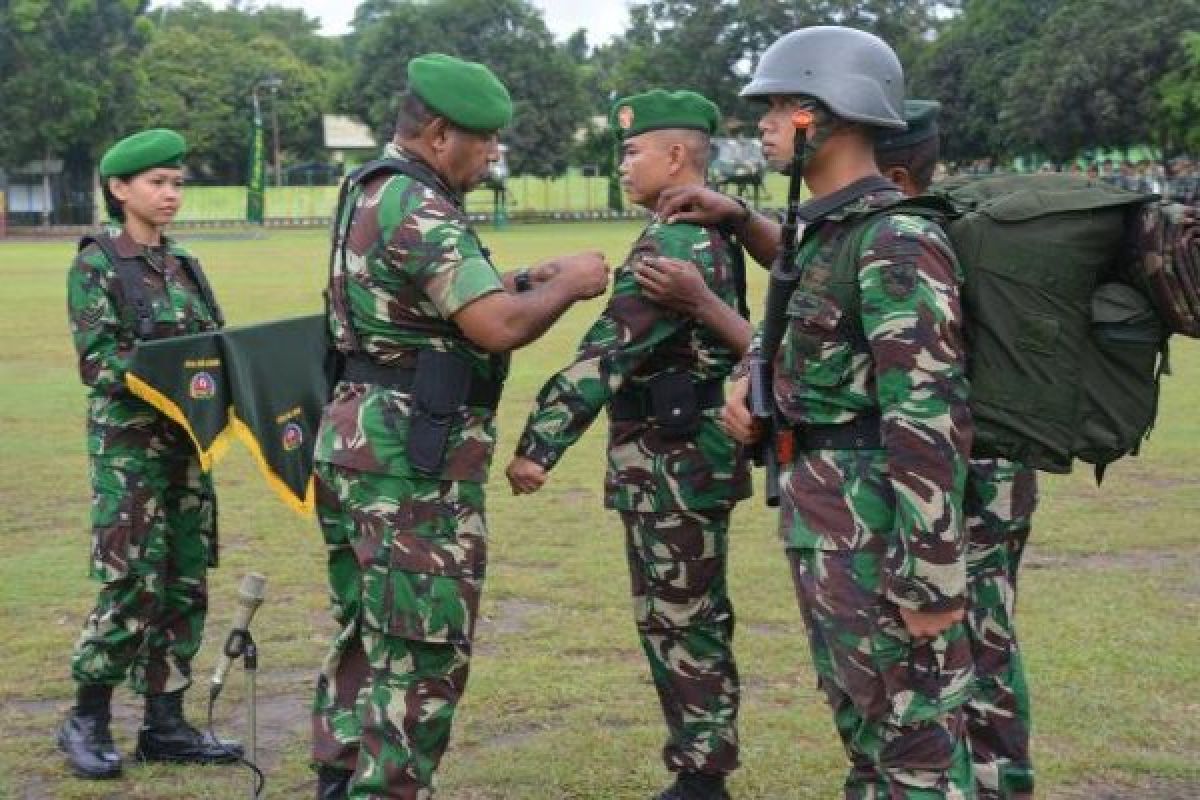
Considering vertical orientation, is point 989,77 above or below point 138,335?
above

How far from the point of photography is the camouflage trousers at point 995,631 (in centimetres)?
475

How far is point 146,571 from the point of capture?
564 centimetres

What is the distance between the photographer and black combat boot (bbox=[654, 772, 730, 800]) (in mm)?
5203

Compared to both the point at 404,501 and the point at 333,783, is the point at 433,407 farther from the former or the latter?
the point at 333,783

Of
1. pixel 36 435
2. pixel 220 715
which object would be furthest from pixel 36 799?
pixel 36 435

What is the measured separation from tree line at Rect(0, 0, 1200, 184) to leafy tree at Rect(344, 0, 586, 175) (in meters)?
0.09

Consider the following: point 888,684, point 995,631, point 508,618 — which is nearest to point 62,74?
point 508,618

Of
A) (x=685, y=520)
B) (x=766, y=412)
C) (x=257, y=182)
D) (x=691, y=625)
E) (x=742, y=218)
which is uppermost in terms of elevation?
(x=742, y=218)

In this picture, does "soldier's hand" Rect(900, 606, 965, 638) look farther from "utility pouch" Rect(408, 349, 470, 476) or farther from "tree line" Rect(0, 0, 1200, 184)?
"tree line" Rect(0, 0, 1200, 184)

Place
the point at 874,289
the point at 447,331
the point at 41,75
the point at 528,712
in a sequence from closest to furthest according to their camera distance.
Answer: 1. the point at 874,289
2. the point at 447,331
3. the point at 528,712
4. the point at 41,75

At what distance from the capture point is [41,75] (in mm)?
64438

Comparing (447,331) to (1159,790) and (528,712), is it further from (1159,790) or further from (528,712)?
(1159,790)

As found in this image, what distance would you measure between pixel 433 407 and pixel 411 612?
1.85 ft

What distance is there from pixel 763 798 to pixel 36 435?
9.57m
